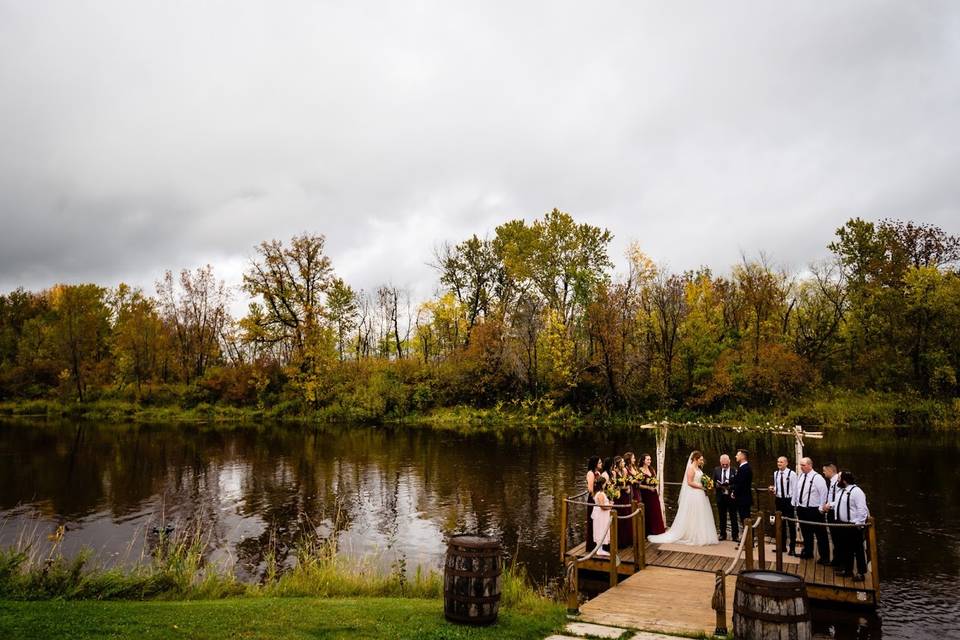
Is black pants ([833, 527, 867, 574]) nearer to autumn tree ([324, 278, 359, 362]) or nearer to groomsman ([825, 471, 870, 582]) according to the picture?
groomsman ([825, 471, 870, 582])

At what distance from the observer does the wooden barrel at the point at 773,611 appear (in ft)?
26.3

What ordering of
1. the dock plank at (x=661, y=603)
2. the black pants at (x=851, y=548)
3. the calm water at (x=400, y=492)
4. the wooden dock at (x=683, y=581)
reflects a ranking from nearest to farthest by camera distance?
the dock plank at (x=661, y=603) → the wooden dock at (x=683, y=581) → the black pants at (x=851, y=548) → the calm water at (x=400, y=492)

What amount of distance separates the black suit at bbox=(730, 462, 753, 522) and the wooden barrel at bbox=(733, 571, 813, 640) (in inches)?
321

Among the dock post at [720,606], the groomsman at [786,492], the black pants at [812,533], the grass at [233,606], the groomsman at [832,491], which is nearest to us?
the grass at [233,606]

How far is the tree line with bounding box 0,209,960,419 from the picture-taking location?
53156 mm

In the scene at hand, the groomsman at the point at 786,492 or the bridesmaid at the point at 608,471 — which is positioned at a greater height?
the bridesmaid at the point at 608,471

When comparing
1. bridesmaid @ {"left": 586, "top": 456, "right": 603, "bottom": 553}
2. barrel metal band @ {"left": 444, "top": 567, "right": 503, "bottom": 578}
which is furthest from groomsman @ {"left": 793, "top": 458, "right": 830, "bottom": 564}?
barrel metal band @ {"left": 444, "top": 567, "right": 503, "bottom": 578}

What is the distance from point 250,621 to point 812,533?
452 inches

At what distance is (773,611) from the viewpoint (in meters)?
8.06

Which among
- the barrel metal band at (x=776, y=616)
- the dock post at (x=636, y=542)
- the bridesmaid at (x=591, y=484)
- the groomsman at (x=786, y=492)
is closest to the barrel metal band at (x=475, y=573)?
the barrel metal band at (x=776, y=616)

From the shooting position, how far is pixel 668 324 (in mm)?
57688

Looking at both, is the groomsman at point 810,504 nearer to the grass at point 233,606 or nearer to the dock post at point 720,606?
the dock post at point 720,606

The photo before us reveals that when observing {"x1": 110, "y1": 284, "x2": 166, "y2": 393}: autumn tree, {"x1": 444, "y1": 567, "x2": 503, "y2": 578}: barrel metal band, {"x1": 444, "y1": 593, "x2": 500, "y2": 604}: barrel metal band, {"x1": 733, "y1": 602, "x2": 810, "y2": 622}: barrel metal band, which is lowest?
{"x1": 444, "y1": 593, "x2": 500, "y2": 604}: barrel metal band

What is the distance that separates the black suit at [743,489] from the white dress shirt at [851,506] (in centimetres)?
277
